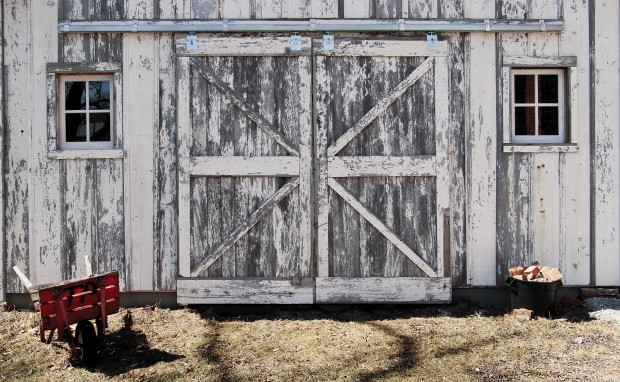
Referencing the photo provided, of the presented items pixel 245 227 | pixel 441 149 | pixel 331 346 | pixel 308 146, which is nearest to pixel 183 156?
pixel 245 227

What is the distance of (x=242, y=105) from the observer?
222 inches

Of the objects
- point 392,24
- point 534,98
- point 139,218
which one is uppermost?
point 392,24

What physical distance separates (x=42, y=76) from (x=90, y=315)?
2.70 m

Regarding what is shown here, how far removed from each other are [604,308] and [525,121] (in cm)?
203

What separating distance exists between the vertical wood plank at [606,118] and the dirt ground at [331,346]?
1006mm

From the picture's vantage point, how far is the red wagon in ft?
14.0

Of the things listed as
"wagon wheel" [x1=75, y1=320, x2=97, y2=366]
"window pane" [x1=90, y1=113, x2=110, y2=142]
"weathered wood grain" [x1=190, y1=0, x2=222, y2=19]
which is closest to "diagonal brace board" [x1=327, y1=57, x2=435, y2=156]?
"weathered wood grain" [x1=190, y1=0, x2=222, y2=19]

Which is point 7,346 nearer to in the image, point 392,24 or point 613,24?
point 392,24

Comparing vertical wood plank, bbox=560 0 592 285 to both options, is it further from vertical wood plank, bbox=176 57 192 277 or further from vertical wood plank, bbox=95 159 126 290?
vertical wood plank, bbox=95 159 126 290

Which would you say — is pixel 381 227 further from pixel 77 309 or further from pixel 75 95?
pixel 75 95

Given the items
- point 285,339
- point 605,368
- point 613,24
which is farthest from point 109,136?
point 613,24

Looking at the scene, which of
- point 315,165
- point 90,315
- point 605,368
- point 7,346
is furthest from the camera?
point 315,165

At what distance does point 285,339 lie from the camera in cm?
495

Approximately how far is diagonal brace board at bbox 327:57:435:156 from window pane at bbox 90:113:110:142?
2.36 m
